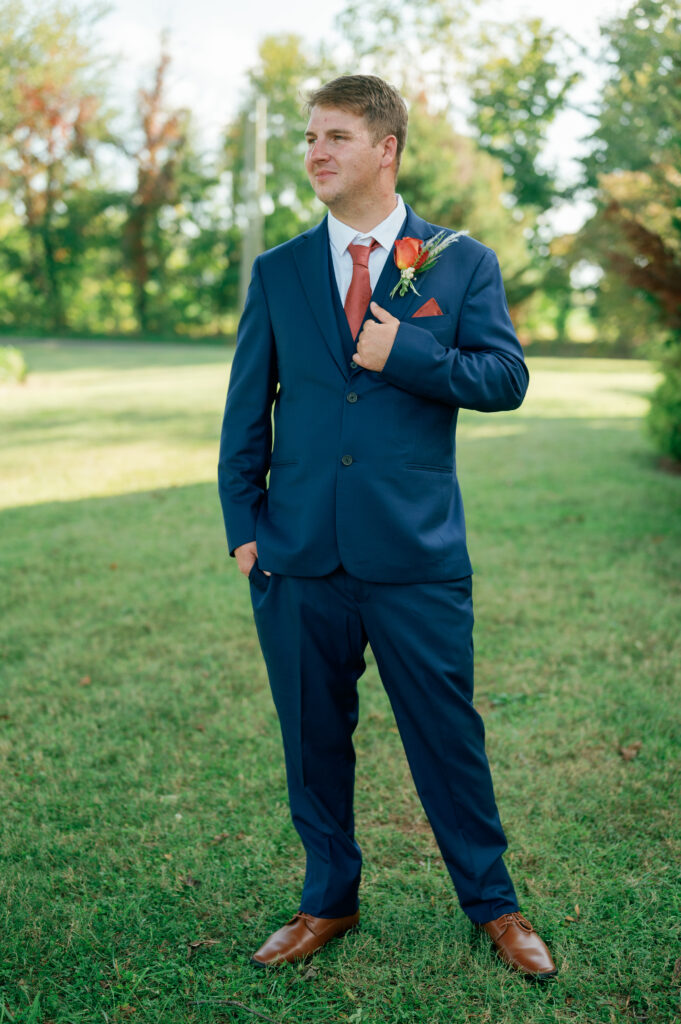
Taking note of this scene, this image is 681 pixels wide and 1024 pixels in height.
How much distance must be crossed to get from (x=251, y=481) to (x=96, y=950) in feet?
4.83

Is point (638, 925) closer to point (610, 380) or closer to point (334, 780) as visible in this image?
point (334, 780)

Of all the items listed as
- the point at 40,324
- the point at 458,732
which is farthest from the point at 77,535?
the point at 40,324

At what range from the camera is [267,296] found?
96.9 inches

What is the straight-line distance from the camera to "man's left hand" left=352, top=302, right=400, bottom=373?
7.25 ft

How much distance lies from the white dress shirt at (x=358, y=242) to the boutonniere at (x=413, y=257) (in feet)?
0.25

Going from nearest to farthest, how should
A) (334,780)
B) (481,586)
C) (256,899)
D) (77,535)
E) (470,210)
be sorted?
(334,780), (256,899), (481,586), (77,535), (470,210)

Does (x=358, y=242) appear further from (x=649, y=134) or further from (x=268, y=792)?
(x=649, y=134)

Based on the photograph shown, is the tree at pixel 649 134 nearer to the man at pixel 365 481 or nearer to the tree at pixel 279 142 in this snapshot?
the man at pixel 365 481

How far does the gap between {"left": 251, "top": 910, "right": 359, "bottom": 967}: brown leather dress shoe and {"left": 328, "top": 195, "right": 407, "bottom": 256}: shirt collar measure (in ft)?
6.35

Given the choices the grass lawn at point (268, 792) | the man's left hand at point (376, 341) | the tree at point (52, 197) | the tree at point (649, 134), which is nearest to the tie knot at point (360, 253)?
the man's left hand at point (376, 341)

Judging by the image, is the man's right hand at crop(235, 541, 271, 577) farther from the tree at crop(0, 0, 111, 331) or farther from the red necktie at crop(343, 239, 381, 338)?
the tree at crop(0, 0, 111, 331)

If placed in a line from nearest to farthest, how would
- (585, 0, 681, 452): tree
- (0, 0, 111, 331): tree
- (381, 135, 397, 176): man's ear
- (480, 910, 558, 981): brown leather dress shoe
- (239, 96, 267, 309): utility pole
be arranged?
(381, 135, 397, 176): man's ear → (480, 910, 558, 981): brown leather dress shoe → (585, 0, 681, 452): tree → (239, 96, 267, 309): utility pole → (0, 0, 111, 331): tree

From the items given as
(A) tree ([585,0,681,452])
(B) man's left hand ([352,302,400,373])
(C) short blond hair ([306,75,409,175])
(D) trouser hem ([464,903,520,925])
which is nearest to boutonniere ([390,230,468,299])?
(B) man's left hand ([352,302,400,373])

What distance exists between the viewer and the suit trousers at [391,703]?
93.6 inches
